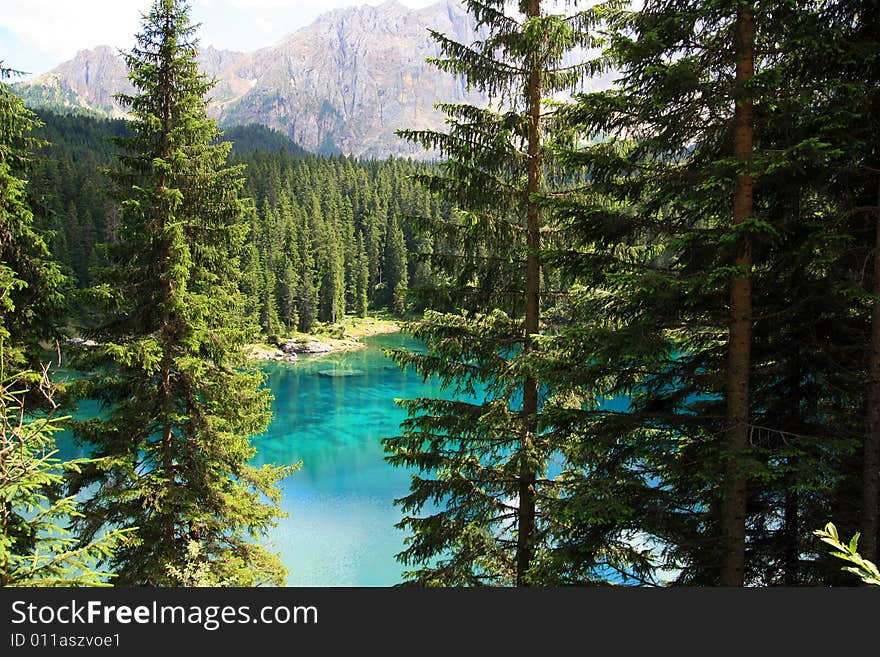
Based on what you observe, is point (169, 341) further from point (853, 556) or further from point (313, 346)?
point (313, 346)

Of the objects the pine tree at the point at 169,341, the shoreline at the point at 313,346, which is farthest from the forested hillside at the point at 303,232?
the pine tree at the point at 169,341

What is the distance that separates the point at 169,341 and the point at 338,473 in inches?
818

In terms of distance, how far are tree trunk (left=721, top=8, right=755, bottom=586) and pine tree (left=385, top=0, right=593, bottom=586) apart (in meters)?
2.13

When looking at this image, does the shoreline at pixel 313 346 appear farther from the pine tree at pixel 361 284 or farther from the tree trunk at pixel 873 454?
the tree trunk at pixel 873 454

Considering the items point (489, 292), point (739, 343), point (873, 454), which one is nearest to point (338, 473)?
point (489, 292)

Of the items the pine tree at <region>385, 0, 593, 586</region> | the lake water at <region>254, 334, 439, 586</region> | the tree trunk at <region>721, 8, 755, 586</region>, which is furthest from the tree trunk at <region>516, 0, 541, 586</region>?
the lake water at <region>254, 334, 439, 586</region>

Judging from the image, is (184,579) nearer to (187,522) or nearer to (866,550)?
(187,522)

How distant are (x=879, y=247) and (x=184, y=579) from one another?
358 inches

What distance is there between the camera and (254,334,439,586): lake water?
18995mm

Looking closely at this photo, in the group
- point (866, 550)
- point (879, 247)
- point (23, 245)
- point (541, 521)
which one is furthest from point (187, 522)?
point (879, 247)

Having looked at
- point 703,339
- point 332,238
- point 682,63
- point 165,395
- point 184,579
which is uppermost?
point 332,238

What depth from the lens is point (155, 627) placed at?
3.37 metres

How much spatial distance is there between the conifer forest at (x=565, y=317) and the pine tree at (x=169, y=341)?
0.05m

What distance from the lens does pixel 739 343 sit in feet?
16.0
